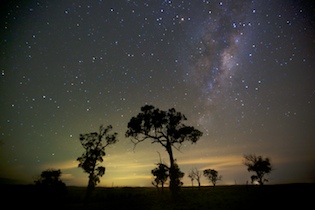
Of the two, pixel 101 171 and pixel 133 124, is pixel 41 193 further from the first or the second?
pixel 133 124

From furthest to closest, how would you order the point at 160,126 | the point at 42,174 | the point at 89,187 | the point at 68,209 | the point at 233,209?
the point at 42,174 → the point at 89,187 → the point at 160,126 → the point at 68,209 → the point at 233,209

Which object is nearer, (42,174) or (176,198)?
(176,198)

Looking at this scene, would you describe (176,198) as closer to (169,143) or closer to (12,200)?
(169,143)

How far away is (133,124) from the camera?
84.8 feet

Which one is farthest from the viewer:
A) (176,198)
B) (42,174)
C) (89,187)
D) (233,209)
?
(42,174)

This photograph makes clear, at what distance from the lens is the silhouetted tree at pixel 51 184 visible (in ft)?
87.9

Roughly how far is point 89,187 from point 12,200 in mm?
12869

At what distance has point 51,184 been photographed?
2997 centimetres

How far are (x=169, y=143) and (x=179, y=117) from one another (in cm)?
452

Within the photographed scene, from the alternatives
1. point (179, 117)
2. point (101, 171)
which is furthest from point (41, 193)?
point (179, 117)

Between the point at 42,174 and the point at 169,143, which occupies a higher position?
the point at 169,143

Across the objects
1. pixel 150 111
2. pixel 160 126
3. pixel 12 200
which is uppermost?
pixel 150 111

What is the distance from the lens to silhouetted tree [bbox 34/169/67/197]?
26797 millimetres

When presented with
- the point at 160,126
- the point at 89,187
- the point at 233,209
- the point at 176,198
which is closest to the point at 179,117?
the point at 160,126
